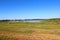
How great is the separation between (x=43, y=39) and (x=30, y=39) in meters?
1.47

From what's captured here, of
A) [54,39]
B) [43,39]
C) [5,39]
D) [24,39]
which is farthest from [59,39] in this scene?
[5,39]

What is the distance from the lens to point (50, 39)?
1586 centimetres

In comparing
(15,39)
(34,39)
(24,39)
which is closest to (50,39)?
(34,39)

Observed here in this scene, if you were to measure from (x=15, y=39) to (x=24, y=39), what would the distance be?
41.4 inches

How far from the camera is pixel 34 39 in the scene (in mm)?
15914

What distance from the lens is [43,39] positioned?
1582 centimetres

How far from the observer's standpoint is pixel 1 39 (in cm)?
1594

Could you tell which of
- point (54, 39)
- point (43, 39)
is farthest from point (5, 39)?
point (54, 39)

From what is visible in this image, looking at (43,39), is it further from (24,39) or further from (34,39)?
(24,39)

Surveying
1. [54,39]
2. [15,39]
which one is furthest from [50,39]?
[15,39]

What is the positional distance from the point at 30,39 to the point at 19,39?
126 centimetres

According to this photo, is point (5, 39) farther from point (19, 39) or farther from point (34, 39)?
point (34, 39)

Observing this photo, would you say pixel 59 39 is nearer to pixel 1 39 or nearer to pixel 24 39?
pixel 24 39

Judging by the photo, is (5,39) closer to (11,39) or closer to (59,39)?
(11,39)
